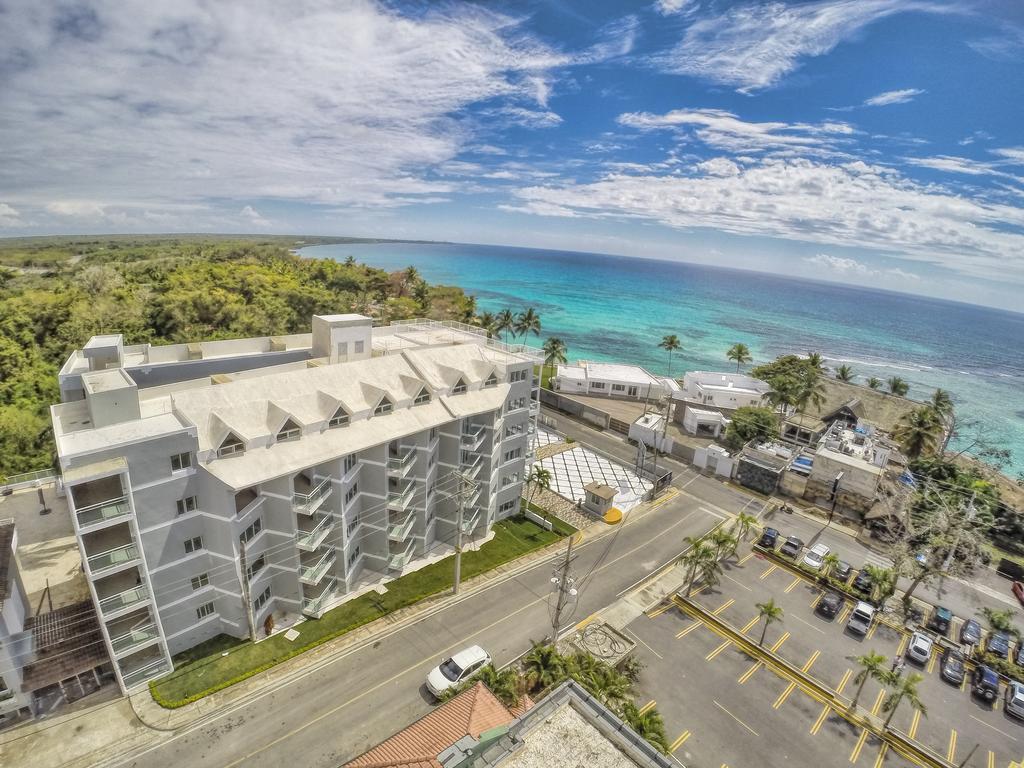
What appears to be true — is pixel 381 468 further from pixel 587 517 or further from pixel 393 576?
pixel 587 517

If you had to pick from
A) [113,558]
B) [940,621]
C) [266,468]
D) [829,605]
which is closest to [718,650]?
[829,605]

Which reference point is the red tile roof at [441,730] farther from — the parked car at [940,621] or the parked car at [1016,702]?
the parked car at [940,621]

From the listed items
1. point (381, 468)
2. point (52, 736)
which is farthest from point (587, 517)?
point (52, 736)

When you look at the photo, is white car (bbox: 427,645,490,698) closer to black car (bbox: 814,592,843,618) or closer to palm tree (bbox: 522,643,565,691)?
palm tree (bbox: 522,643,565,691)

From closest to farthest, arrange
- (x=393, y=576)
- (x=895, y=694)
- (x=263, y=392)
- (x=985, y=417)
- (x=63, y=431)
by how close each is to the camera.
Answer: (x=63, y=431) < (x=895, y=694) < (x=263, y=392) < (x=393, y=576) < (x=985, y=417)

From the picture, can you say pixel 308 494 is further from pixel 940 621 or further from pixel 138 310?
pixel 138 310

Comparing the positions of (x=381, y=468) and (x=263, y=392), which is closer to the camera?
(x=263, y=392)

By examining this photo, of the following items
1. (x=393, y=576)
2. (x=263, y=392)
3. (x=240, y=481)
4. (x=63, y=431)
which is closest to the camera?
(x=63, y=431)
